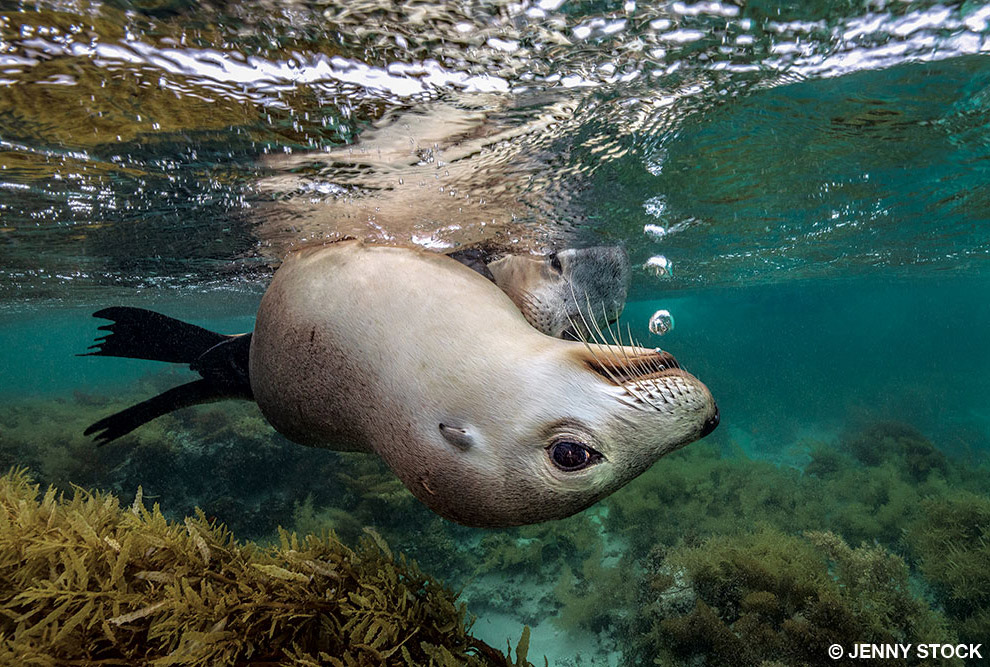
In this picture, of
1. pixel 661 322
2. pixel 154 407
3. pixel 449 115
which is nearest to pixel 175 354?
pixel 154 407

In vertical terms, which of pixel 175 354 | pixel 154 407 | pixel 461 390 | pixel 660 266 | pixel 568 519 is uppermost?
pixel 461 390

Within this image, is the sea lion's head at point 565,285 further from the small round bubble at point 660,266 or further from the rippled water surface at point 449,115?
the small round bubble at point 660,266

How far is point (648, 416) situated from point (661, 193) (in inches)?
284

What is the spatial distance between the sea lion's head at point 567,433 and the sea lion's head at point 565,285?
53.7 inches

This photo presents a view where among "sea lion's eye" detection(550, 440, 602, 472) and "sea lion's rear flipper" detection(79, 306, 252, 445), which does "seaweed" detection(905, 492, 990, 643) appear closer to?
"sea lion's eye" detection(550, 440, 602, 472)

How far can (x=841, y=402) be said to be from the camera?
30875mm

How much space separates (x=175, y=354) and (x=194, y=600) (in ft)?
6.66

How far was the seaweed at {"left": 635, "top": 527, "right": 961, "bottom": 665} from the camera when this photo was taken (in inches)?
183

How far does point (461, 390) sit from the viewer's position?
6.23 ft

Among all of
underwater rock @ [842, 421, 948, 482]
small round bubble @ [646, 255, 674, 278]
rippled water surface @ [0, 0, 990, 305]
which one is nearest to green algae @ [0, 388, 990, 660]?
underwater rock @ [842, 421, 948, 482]

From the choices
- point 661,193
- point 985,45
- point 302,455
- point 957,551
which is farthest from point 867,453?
point 302,455

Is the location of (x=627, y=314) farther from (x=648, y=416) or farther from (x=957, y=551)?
(x=648, y=416)

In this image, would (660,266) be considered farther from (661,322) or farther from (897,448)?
(661,322)

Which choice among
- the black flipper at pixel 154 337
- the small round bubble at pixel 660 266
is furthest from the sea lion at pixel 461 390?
the small round bubble at pixel 660 266
